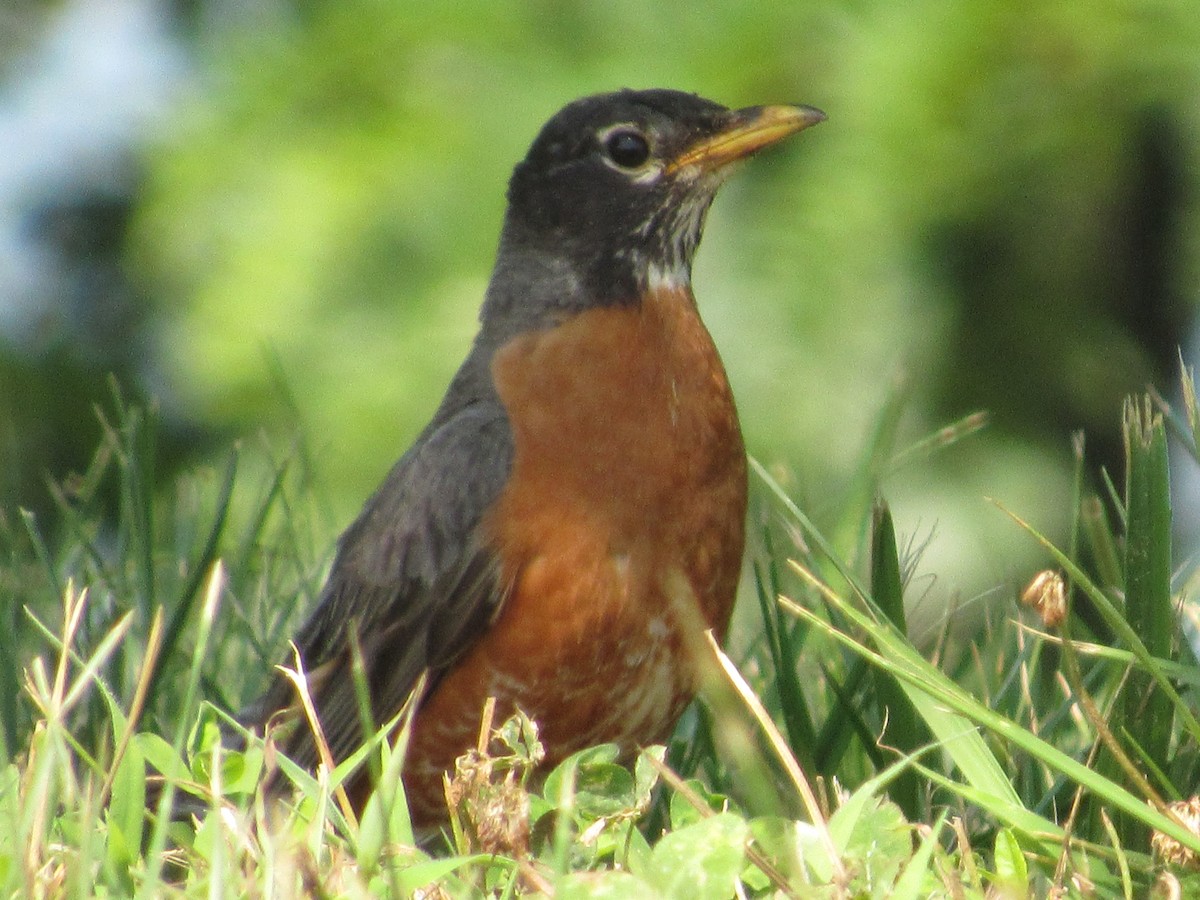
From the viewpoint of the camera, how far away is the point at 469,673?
122 inches

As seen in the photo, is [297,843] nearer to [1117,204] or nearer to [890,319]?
[890,319]

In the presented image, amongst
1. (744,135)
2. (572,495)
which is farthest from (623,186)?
(572,495)

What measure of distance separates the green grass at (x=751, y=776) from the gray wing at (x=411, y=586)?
0.18m

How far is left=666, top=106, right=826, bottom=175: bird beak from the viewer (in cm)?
356

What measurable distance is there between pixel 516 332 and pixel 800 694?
1.13 metres

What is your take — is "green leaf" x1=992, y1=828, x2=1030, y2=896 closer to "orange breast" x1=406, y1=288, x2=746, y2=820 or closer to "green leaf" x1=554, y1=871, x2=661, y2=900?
"green leaf" x1=554, y1=871, x2=661, y2=900

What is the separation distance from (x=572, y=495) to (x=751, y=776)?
43.5 inches

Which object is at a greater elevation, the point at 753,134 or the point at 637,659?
the point at 753,134

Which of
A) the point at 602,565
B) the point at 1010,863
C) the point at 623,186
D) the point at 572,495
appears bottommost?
the point at 1010,863

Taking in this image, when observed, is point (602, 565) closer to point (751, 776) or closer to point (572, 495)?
point (572, 495)

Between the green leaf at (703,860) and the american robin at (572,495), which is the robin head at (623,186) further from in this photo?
the green leaf at (703,860)

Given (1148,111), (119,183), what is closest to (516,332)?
(1148,111)

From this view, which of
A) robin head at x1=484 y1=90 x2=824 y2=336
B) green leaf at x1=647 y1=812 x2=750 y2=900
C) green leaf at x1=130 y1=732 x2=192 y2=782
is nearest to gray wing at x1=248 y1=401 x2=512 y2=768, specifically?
robin head at x1=484 y1=90 x2=824 y2=336

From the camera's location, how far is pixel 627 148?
369 cm
